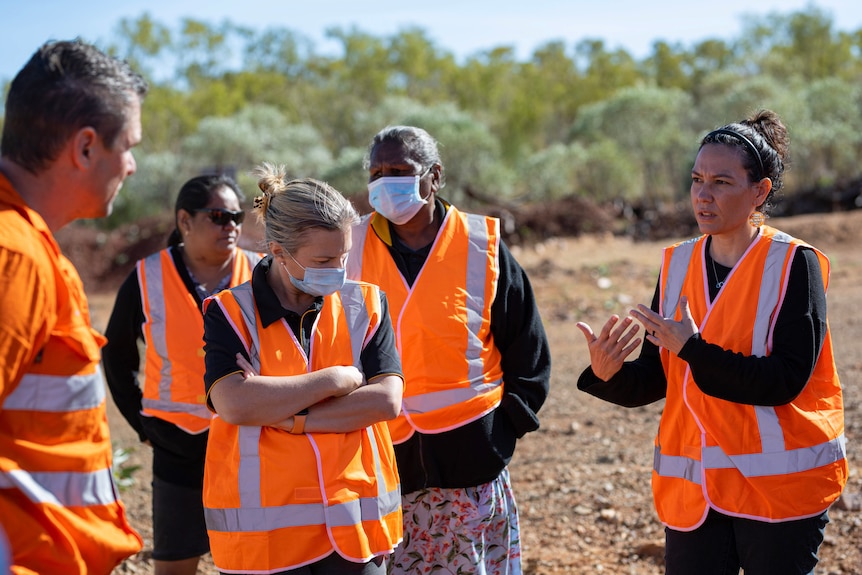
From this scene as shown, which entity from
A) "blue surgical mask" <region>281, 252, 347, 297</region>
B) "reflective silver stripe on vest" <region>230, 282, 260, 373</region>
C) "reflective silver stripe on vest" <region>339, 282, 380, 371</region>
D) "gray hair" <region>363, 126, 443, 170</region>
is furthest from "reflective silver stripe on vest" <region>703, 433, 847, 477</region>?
"gray hair" <region>363, 126, 443, 170</region>

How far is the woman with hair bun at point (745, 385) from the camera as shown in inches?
108

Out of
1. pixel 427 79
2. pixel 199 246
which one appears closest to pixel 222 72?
pixel 427 79

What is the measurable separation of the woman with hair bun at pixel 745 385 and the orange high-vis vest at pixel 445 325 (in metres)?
0.58

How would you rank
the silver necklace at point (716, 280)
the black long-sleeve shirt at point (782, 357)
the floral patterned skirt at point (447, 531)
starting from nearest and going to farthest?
1. the black long-sleeve shirt at point (782, 357)
2. the silver necklace at point (716, 280)
3. the floral patterned skirt at point (447, 531)

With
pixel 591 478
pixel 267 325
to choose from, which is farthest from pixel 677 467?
pixel 591 478

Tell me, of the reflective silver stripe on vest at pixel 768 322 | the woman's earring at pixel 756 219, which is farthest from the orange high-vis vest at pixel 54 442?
the woman's earring at pixel 756 219

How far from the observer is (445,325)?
341 centimetres

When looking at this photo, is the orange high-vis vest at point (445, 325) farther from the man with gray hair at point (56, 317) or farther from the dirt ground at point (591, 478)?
the dirt ground at point (591, 478)

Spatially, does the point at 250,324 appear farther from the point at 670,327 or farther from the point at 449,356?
the point at 670,327

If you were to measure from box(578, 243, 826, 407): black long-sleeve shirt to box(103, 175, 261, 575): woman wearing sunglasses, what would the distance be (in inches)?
82.4

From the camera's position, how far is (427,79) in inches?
2240

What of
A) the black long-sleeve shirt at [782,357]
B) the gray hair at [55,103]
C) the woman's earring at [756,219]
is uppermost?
the gray hair at [55,103]

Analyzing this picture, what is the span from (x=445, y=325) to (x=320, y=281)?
2.54 feet

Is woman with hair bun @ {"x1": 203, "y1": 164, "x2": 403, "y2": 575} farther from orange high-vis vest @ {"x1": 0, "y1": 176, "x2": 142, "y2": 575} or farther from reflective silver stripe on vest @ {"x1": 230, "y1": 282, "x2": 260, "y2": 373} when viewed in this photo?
orange high-vis vest @ {"x1": 0, "y1": 176, "x2": 142, "y2": 575}
